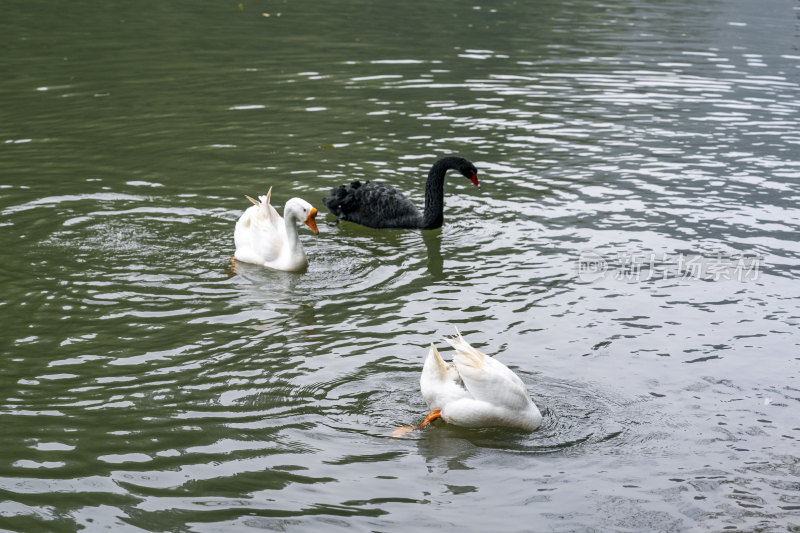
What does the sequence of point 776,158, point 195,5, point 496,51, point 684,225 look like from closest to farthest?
point 684,225, point 776,158, point 496,51, point 195,5

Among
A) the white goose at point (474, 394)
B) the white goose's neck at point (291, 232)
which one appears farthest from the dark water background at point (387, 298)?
the white goose's neck at point (291, 232)

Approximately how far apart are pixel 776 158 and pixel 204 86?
11539 mm

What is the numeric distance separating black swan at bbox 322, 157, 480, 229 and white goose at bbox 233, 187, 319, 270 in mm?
1741

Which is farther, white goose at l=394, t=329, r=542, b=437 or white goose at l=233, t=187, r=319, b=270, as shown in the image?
white goose at l=233, t=187, r=319, b=270

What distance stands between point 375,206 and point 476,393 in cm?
612

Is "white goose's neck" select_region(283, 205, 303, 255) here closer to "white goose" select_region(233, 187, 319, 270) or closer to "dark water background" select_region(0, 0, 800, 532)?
"white goose" select_region(233, 187, 319, 270)

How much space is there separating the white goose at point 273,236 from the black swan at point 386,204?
174cm

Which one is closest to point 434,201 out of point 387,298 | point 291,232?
point 291,232

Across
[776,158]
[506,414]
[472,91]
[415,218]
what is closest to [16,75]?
[472,91]

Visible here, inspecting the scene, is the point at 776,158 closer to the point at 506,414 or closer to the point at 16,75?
the point at 506,414

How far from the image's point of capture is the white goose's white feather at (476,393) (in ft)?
26.1

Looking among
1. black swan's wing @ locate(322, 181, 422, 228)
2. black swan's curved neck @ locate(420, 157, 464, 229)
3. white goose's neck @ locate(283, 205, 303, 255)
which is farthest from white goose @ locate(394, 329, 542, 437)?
black swan's wing @ locate(322, 181, 422, 228)

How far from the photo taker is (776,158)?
54.8 ft

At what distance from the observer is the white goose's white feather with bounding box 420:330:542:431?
7.95m
